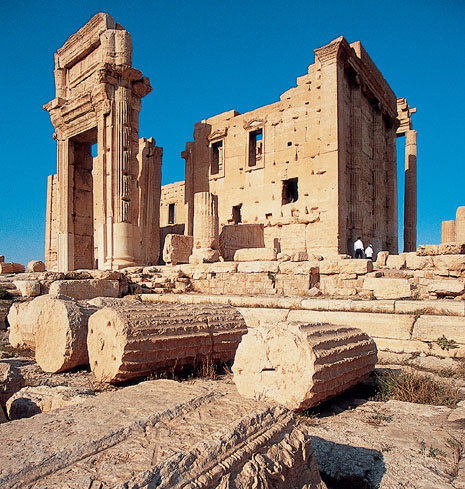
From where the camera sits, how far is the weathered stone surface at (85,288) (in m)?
9.07

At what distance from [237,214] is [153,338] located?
16.2 m

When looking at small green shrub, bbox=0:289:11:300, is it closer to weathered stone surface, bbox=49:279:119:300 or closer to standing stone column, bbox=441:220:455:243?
weathered stone surface, bbox=49:279:119:300

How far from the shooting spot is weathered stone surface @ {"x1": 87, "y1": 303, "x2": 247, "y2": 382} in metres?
→ 4.09

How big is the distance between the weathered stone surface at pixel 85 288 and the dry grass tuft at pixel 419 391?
718cm

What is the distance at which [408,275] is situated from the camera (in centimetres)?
847

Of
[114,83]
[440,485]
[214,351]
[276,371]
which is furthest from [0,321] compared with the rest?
[114,83]

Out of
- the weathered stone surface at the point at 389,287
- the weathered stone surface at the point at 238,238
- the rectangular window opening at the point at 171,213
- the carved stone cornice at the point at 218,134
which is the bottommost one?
the weathered stone surface at the point at 389,287

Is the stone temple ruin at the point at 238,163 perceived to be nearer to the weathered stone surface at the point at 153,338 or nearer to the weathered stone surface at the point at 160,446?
the weathered stone surface at the point at 153,338

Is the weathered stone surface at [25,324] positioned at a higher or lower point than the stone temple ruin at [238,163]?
lower

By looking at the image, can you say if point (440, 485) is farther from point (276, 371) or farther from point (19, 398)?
point (19, 398)

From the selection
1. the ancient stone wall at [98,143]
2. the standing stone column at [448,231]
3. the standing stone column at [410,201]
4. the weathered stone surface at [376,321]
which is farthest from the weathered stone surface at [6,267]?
the standing stone column at [410,201]

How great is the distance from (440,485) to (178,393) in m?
1.59

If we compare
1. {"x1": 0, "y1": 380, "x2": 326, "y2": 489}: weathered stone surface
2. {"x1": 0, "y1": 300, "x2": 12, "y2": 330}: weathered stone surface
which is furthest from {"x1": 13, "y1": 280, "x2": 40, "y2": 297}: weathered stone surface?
{"x1": 0, "y1": 380, "x2": 326, "y2": 489}: weathered stone surface

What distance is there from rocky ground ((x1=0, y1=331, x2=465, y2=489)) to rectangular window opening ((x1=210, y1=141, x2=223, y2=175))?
17.8m
